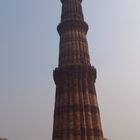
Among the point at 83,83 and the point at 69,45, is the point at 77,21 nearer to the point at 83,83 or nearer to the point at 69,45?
the point at 69,45

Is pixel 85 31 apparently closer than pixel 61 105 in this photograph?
No

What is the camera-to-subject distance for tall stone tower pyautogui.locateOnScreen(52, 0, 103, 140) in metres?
18.9

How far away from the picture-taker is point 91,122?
1916 cm

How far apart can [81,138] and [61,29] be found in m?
9.43

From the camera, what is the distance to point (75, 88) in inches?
798

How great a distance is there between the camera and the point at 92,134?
18.7 meters

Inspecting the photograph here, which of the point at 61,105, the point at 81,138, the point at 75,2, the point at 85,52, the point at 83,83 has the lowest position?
the point at 81,138

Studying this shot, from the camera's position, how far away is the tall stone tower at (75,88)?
61.9 feet

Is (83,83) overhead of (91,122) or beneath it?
overhead

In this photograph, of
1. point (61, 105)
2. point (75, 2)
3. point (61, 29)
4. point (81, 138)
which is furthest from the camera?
point (75, 2)

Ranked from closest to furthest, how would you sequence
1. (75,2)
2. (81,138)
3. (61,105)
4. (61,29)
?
1. (81,138)
2. (61,105)
3. (61,29)
4. (75,2)

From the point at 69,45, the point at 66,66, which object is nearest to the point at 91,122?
the point at 66,66

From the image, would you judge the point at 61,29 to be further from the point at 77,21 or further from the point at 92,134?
the point at 92,134

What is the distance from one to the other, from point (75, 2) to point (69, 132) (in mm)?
12100
